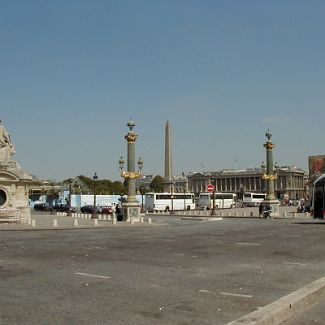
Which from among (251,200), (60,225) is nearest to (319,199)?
(60,225)

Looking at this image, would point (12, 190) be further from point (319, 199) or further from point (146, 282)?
point (146, 282)

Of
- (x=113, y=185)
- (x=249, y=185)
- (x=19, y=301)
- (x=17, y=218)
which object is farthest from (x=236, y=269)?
(x=249, y=185)

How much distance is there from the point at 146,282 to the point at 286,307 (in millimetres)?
3746

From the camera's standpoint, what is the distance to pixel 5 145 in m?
44.1

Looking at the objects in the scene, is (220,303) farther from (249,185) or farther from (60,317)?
(249,185)

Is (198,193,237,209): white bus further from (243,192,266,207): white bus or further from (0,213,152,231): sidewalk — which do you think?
(0,213,152,231): sidewalk

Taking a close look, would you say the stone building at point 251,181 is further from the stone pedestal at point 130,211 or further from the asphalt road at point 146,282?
the asphalt road at point 146,282

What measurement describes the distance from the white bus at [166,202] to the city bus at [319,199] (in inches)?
1694

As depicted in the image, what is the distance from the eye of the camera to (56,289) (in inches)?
386

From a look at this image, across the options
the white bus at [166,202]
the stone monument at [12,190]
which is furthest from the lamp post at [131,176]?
the white bus at [166,202]

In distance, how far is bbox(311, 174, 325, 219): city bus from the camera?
39.0 metres

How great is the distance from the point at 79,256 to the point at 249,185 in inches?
7043

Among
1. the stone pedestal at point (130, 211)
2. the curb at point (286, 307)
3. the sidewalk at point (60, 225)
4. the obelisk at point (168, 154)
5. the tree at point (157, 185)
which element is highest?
the obelisk at point (168, 154)

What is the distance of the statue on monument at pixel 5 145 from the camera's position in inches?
1727
